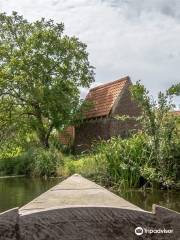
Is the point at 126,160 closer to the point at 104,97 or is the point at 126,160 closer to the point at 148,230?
the point at 148,230

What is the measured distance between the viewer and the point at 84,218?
213cm

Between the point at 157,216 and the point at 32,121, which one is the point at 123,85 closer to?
the point at 32,121

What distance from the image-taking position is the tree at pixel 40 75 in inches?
1171

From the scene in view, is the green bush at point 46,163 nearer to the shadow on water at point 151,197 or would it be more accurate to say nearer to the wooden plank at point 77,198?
the shadow on water at point 151,197

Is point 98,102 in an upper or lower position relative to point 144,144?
upper

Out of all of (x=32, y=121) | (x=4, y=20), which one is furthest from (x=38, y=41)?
(x=32, y=121)

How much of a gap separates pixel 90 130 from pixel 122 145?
56.9 ft

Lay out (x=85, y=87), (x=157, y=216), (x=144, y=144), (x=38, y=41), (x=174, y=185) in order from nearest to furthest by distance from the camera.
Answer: (x=157, y=216)
(x=174, y=185)
(x=144, y=144)
(x=38, y=41)
(x=85, y=87)

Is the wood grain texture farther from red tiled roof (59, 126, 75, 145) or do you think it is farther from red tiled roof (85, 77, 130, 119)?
red tiled roof (59, 126, 75, 145)

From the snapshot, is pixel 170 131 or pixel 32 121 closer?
pixel 170 131

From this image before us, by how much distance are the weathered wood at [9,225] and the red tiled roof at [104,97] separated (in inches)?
1114

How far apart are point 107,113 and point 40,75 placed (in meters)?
4.63

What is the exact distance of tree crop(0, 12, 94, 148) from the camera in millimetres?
29734

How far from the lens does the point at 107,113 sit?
3045 centimetres
